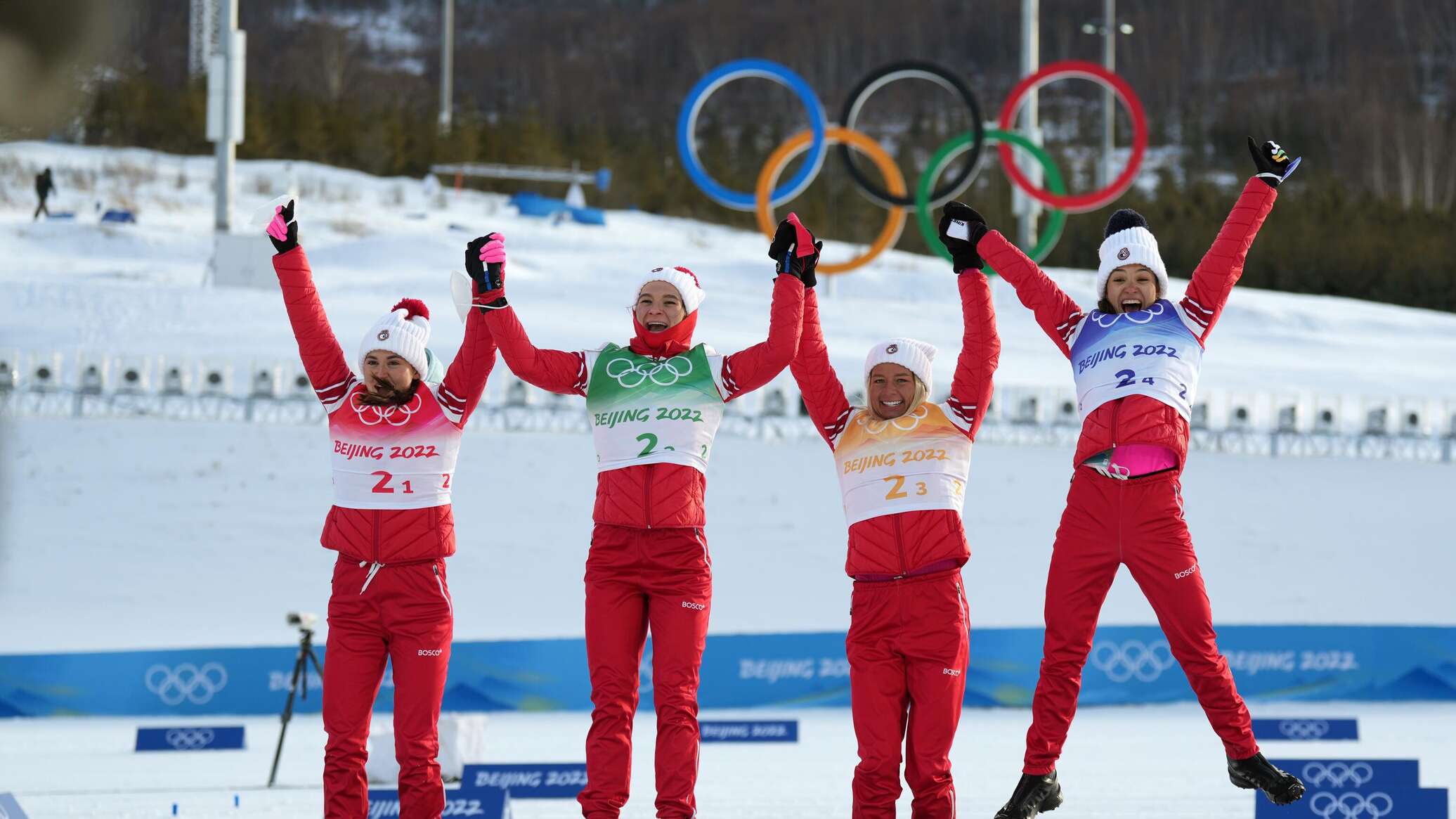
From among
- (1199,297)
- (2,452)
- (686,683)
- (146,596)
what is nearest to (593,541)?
(686,683)

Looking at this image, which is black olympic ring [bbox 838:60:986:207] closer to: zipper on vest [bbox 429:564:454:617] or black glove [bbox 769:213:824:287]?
black glove [bbox 769:213:824:287]

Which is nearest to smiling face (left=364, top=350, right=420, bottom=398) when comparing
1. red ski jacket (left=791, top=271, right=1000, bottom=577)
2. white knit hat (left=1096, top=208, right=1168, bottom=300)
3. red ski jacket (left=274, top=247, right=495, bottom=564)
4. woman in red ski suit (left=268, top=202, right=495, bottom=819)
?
woman in red ski suit (left=268, top=202, right=495, bottom=819)

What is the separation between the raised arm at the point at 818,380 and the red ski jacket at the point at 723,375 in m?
0.14

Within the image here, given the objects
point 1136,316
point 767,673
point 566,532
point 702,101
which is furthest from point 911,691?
point 702,101

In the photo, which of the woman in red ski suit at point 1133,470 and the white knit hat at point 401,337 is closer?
the woman in red ski suit at point 1133,470

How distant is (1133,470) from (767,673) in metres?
5.17

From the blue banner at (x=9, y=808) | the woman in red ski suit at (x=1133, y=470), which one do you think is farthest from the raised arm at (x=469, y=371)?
the blue banner at (x=9, y=808)

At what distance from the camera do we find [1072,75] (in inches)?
789

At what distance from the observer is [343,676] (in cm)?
429

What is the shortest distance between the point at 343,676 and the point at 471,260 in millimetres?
1241

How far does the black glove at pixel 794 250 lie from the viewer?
14.9ft

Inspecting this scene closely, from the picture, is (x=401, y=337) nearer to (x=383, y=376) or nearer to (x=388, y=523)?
(x=383, y=376)

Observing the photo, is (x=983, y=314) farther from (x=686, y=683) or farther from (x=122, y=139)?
(x=122, y=139)

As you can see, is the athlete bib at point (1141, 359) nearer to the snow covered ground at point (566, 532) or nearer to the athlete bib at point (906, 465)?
the athlete bib at point (906, 465)
